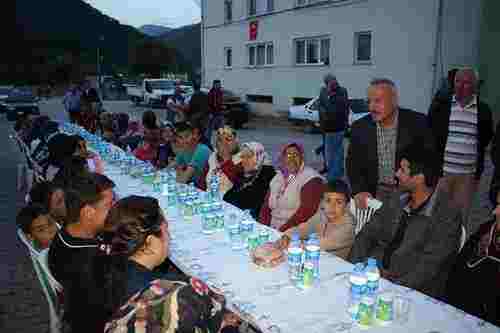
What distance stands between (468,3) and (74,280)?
13.9 m

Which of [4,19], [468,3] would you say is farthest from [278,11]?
[4,19]

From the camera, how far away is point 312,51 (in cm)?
1823

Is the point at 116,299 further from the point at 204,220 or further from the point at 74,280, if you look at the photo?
the point at 204,220

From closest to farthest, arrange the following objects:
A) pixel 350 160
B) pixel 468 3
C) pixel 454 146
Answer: pixel 350 160
pixel 454 146
pixel 468 3

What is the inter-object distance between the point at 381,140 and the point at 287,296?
2.06 m

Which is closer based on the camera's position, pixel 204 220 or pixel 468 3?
pixel 204 220

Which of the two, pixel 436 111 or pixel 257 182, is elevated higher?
pixel 436 111

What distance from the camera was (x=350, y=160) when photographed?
4.09 m

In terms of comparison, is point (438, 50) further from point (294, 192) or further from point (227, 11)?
point (227, 11)

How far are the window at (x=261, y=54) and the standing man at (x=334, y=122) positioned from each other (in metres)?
12.4

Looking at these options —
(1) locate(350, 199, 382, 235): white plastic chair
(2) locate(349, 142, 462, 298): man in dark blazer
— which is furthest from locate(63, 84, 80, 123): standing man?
(2) locate(349, 142, 462, 298): man in dark blazer

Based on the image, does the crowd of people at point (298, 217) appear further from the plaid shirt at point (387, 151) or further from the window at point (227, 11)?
the window at point (227, 11)

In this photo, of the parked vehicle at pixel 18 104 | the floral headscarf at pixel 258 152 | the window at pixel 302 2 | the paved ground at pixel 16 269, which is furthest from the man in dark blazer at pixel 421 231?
the parked vehicle at pixel 18 104

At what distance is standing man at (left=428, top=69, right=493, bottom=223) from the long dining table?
2415 mm
